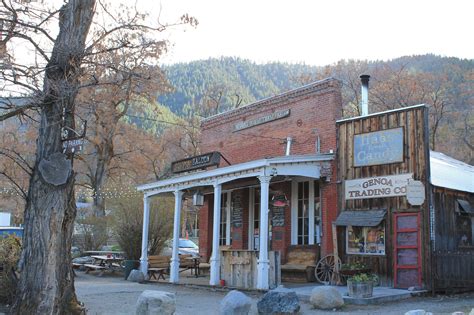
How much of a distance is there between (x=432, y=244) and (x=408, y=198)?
1.30 metres

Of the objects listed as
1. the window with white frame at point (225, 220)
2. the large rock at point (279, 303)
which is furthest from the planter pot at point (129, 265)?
the large rock at point (279, 303)

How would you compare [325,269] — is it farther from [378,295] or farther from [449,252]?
[449,252]

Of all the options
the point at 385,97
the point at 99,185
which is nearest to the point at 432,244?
the point at 99,185

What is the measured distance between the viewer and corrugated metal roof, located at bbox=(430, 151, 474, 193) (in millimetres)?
13984

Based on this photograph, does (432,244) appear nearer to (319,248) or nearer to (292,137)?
(319,248)

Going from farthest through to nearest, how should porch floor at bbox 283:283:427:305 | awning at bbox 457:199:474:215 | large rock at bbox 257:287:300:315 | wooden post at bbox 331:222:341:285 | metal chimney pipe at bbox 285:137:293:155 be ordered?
1. metal chimney pipe at bbox 285:137:293:155
2. awning at bbox 457:199:474:215
3. wooden post at bbox 331:222:341:285
4. porch floor at bbox 283:283:427:305
5. large rock at bbox 257:287:300:315

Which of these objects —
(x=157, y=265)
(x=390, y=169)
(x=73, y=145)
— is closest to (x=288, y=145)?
(x=390, y=169)

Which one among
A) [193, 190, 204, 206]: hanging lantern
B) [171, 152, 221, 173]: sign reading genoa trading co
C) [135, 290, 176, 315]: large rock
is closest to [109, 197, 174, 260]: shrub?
[171, 152, 221, 173]: sign reading genoa trading co

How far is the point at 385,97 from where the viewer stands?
3834 centimetres

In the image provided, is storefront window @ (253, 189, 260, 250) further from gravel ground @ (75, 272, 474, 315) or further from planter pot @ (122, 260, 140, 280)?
planter pot @ (122, 260, 140, 280)

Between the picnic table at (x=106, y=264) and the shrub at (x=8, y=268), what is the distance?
8844 mm

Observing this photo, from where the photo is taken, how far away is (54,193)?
27.0 feet

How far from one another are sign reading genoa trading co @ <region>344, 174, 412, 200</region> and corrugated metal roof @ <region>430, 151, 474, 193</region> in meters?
0.78

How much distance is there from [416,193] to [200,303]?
6164mm
